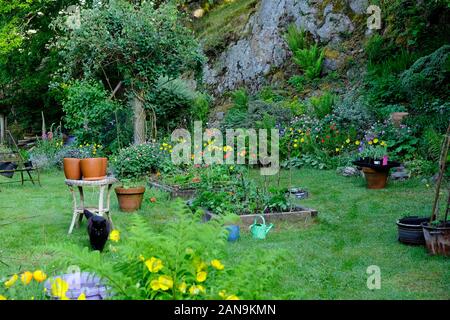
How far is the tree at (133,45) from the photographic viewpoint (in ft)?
42.8

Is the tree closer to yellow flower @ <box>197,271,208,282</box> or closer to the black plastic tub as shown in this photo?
the black plastic tub

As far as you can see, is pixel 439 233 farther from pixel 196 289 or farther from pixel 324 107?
pixel 324 107

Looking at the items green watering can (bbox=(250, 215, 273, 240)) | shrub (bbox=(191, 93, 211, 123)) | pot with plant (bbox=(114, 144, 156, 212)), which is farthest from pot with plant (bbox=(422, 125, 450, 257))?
shrub (bbox=(191, 93, 211, 123))

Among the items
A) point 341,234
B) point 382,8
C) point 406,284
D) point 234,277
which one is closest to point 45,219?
point 341,234

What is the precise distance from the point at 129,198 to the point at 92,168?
1.41 metres

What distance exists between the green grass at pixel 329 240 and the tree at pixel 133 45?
3.76 m

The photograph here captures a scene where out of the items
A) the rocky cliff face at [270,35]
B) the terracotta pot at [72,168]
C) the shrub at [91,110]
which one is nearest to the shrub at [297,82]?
the rocky cliff face at [270,35]

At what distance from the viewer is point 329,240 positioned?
6.42 metres

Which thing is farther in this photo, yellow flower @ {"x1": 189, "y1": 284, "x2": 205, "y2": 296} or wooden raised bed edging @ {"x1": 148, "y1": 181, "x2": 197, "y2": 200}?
wooden raised bed edging @ {"x1": 148, "y1": 181, "x2": 197, "y2": 200}

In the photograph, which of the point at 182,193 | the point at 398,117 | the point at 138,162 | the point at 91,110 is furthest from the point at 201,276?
the point at 91,110

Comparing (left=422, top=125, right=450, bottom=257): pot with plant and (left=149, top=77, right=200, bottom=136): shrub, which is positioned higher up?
(left=149, top=77, right=200, bottom=136): shrub

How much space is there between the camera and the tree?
1304cm

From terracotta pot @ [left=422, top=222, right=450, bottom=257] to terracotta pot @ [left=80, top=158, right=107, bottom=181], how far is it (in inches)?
151
